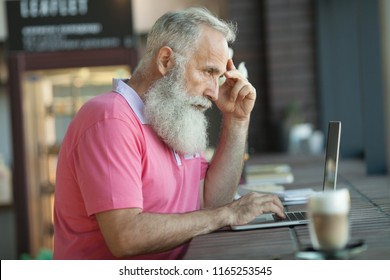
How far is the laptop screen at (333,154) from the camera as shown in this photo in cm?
183

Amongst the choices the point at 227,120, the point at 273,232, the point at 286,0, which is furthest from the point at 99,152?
the point at 286,0

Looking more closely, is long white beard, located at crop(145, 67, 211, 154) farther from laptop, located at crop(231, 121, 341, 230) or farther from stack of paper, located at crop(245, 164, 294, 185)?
stack of paper, located at crop(245, 164, 294, 185)

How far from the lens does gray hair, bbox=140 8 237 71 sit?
1856 mm

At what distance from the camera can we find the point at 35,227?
5203 mm

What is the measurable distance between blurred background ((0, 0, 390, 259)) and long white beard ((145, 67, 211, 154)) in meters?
2.50

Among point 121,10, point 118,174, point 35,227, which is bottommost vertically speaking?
point 35,227

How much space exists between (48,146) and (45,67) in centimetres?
63

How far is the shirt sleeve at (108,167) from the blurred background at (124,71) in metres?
2.76

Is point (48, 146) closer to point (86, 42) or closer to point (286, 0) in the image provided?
point (86, 42)

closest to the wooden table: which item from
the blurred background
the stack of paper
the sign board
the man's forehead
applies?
the man's forehead

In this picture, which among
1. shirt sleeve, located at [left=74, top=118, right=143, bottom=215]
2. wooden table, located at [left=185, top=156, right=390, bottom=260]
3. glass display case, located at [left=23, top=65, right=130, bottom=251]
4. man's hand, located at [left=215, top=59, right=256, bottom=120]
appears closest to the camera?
wooden table, located at [left=185, top=156, right=390, bottom=260]

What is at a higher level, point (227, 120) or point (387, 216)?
point (227, 120)

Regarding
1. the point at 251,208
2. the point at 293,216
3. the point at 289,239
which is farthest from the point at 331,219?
the point at 293,216

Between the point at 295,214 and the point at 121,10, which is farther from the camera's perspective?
the point at 121,10
